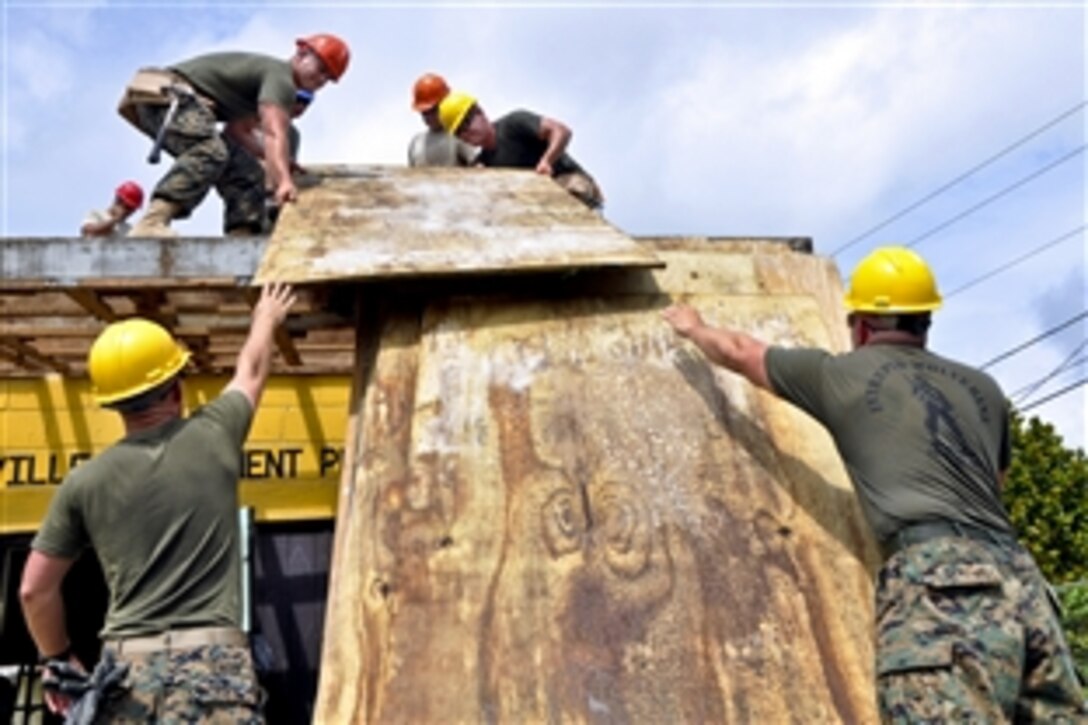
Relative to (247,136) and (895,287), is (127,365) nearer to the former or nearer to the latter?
(895,287)

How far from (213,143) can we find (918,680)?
4.74 meters

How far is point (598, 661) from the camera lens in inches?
110

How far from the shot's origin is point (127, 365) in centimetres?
308

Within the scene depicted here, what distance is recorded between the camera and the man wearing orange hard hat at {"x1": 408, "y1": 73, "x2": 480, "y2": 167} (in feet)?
25.5

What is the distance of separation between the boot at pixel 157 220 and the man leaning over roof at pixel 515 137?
2.31 m

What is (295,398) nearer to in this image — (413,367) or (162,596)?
(413,367)

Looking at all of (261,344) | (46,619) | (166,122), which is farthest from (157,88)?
(46,619)

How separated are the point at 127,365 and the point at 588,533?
4.47 feet

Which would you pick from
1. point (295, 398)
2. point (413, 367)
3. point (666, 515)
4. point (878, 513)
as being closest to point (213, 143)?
point (295, 398)

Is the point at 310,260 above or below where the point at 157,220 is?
below

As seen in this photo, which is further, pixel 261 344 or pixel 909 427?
pixel 261 344

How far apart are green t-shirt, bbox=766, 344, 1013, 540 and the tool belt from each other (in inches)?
161

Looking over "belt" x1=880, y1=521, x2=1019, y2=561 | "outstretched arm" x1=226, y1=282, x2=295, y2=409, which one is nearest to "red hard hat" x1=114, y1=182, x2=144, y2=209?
"outstretched arm" x1=226, y1=282, x2=295, y2=409

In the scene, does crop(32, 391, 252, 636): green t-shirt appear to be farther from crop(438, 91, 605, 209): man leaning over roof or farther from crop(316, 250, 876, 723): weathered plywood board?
crop(438, 91, 605, 209): man leaning over roof
